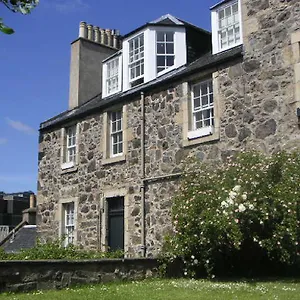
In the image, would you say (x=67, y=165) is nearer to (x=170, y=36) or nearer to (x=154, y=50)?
(x=154, y=50)

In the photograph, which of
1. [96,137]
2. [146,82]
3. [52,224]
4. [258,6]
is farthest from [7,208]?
[258,6]

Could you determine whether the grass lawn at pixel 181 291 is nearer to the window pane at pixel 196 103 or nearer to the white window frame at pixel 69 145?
the window pane at pixel 196 103

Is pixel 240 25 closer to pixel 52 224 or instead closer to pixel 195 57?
pixel 195 57

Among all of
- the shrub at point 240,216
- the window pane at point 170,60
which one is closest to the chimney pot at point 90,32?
the window pane at point 170,60

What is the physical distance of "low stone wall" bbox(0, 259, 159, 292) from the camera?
9.28 m

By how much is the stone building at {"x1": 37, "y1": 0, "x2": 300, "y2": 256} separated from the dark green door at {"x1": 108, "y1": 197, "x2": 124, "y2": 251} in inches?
1.3

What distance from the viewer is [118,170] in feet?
53.1

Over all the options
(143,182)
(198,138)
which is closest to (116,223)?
(143,182)

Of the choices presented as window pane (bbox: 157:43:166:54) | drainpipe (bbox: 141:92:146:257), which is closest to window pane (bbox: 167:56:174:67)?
window pane (bbox: 157:43:166:54)

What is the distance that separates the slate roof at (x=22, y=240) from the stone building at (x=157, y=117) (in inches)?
39.6

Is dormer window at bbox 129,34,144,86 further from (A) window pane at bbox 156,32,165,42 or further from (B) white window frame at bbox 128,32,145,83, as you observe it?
(A) window pane at bbox 156,32,165,42

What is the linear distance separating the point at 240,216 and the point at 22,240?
12.5 m

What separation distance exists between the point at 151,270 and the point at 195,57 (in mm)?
7721

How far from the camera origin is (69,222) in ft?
59.5
